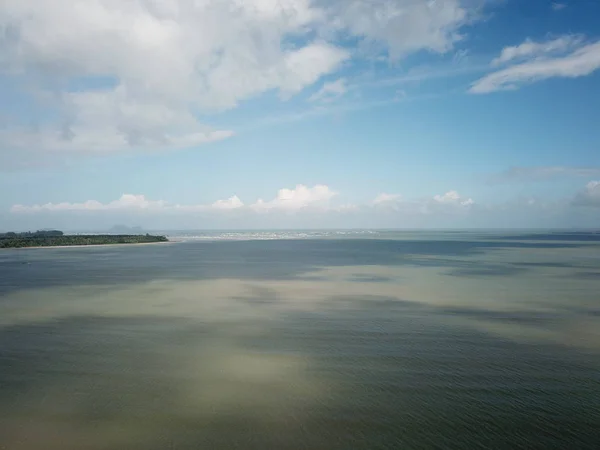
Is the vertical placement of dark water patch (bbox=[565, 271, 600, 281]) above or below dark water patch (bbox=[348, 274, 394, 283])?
below

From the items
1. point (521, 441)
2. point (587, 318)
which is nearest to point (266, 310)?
point (521, 441)

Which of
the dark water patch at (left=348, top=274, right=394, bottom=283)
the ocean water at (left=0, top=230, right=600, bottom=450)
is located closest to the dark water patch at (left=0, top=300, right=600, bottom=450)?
the ocean water at (left=0, top=230, right=600, bottom=450)

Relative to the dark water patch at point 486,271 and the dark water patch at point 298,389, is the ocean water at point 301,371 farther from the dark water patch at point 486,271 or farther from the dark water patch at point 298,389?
the dark water patch at point 486,271

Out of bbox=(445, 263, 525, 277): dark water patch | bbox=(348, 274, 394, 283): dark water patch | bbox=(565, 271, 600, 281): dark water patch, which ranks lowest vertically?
bbox=(565, 271, 600, 281): dark water patch

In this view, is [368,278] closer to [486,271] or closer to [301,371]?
[486,271]

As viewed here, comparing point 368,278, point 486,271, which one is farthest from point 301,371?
point 486,271

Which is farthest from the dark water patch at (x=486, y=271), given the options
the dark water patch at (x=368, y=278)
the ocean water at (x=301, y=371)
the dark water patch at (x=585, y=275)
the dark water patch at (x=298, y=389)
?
the dark water patch at (x=298, y=389)

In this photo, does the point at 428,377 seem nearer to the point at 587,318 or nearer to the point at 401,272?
the point at 587,318

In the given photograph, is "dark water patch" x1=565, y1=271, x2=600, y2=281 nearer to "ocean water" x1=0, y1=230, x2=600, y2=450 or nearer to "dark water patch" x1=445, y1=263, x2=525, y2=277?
"dark water patch" x1=445, y1=263, x2=525, y2=277
